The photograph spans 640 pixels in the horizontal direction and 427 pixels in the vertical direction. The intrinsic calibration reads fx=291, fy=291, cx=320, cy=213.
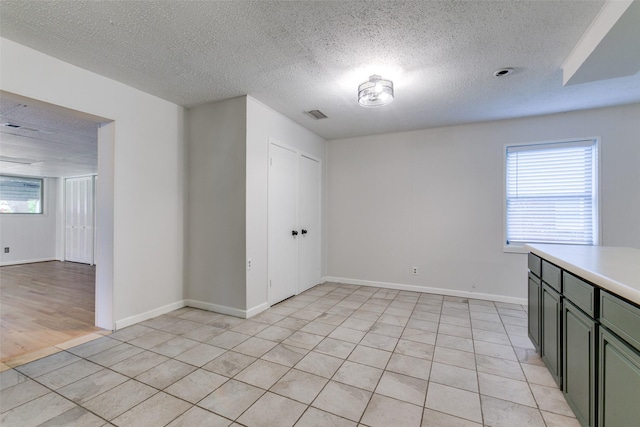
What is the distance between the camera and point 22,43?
2.28 meters

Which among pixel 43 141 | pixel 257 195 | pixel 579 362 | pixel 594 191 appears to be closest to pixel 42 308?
pixel 43 141

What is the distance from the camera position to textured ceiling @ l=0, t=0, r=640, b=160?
1909mm

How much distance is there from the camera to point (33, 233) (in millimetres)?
7469

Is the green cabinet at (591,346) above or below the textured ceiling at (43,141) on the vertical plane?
below

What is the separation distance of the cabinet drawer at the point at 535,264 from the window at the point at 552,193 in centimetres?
170

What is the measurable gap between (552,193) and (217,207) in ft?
14.3

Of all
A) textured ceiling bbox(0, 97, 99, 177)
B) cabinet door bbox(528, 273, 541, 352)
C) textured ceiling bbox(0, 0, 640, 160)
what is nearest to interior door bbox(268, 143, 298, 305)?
textured ceiling bbox(0, 0, 640, 160)

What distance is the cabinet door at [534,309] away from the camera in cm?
235

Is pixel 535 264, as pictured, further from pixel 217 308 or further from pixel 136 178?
pixel 136 178

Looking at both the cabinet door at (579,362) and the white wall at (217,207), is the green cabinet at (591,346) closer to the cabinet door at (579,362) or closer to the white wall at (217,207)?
the cabinet door at (579,362)

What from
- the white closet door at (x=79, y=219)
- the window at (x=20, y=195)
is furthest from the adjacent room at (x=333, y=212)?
the window at (x=20, y=195)

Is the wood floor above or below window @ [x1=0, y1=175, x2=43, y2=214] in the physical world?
below

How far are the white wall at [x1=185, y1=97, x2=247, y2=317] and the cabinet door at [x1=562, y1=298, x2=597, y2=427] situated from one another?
2.86 meters

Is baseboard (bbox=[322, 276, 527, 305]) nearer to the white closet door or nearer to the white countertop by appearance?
the white countertop
